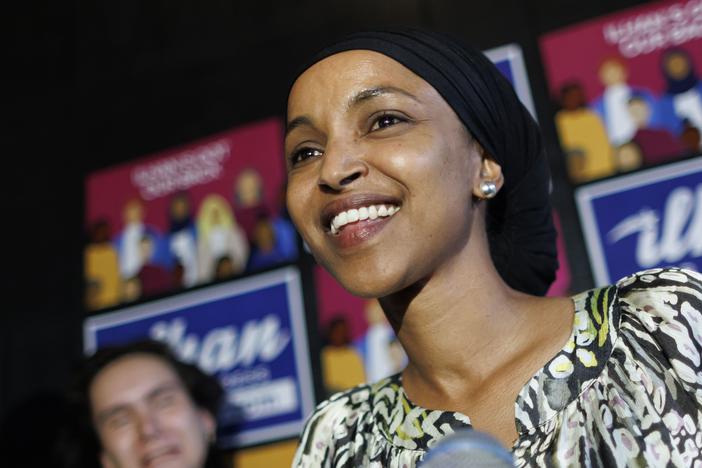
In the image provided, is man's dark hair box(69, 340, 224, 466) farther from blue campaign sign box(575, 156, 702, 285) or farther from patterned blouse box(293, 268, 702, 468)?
patterned blouse box(293, 268, 702, 468)

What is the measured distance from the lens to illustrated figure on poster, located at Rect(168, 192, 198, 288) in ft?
6.65

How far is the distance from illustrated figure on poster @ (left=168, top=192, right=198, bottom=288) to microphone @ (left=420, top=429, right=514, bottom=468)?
159 cm

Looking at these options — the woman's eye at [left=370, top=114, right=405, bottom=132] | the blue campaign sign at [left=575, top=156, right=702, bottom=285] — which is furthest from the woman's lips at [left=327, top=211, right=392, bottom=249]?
the blue campaign sign at [left=575, top=156, right=702, bottom=285]

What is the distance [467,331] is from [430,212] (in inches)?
5.4

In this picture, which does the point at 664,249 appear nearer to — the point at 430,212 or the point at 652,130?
the point at 652,130

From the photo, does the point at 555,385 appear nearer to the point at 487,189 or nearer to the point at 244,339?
the point at 487,189

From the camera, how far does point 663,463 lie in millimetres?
781

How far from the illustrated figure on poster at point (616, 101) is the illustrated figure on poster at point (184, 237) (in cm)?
93

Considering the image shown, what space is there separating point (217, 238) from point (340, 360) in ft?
1.37

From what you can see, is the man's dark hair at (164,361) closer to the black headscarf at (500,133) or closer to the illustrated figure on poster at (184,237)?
the illustrated figure on poster at (184,237)

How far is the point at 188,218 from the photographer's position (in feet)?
6.84

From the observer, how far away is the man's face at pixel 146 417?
182 centimetres

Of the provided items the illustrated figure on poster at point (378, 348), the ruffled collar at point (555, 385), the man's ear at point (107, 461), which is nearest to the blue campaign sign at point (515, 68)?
the illustrated figure on poster at point (378, 348)

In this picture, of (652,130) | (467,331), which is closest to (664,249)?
(652,130)
